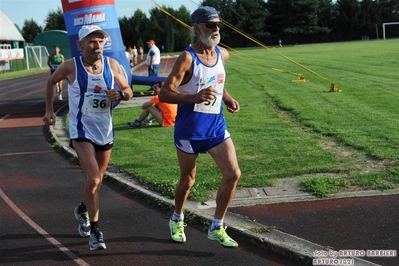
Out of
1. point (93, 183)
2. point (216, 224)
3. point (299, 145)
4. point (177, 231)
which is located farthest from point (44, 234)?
point (299, 145)

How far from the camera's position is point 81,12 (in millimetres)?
15852

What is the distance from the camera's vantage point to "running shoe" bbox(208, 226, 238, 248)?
5473 mm

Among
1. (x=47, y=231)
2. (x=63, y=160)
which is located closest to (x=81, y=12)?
(x=63, y=160)

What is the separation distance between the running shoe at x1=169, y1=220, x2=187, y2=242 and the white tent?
238 ft

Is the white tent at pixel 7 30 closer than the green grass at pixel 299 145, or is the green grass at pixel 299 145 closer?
the green grass at pixel 299 145

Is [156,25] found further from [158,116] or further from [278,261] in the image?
[278,261]

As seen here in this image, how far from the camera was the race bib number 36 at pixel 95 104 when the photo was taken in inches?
223

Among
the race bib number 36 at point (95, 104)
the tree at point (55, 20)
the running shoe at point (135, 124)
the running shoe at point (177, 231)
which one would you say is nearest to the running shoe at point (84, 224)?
the running shoe at point (177, 231)

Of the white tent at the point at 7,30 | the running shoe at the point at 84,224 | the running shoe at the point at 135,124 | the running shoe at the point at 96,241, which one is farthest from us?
the white tent at the point at 7,30

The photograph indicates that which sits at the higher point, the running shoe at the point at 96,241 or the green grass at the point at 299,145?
the green grass at the point at 299,145

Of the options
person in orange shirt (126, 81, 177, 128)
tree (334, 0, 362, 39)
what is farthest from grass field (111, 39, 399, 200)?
→ tree (334, 0, 362, 39)

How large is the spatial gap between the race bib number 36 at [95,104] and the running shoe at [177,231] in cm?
132

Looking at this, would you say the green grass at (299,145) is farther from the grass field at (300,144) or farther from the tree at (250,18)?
the tree at (250,18)

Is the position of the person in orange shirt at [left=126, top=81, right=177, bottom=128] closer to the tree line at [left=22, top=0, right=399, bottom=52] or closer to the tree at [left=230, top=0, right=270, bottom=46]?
the tree at [left=230, top=0, right=270, bottom=46]
